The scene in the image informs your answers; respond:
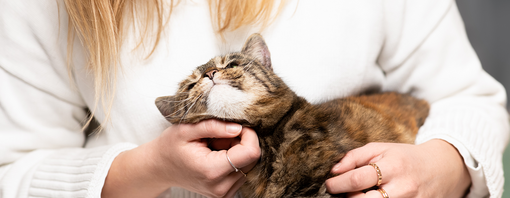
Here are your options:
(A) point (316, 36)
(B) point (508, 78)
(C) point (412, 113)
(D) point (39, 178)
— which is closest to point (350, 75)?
(A) point (316, 36)

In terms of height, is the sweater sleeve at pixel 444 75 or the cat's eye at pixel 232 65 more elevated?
A: the cat's eye at pixel 232 65

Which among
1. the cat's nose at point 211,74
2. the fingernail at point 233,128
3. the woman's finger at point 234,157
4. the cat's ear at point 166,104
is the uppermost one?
the cat's nose at point 211,74

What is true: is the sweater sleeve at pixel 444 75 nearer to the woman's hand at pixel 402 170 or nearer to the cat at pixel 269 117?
the woman's hand at pixel 402 170

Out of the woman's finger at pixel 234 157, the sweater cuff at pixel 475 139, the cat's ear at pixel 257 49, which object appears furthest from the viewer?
the sweater cuff at pixel 475 139

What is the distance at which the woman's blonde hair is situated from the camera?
73cm

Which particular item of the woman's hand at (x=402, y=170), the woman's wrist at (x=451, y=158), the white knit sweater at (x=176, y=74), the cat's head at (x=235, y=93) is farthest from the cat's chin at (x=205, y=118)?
the woman's wrist at (x=451, y=158)

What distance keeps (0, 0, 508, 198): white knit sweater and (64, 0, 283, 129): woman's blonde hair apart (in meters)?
0.02

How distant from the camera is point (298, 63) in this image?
2.52 feet

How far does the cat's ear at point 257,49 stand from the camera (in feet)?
2.29

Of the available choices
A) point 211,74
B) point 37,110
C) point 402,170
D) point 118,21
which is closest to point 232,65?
point 211,74

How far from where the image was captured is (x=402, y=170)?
0.67 metres

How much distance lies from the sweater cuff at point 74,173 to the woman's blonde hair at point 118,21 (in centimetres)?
11

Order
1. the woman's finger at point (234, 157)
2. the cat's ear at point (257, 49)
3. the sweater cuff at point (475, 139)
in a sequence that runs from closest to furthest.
Result: the woman's finger at point (234, 157)
the cat's ear at point (257, 49)
the sweater cuff at point (475, 139)

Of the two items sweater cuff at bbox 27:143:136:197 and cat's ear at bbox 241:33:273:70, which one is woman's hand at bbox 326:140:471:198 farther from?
sweater cuff at bbox 27:143:136:197
